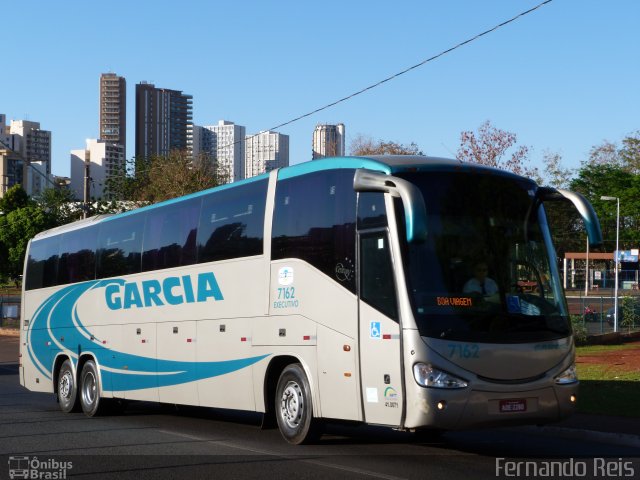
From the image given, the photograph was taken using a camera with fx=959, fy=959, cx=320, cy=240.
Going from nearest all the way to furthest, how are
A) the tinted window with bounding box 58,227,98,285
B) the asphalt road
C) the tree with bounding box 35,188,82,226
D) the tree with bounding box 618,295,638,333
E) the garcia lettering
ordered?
1. the asphalt road
2. the garcia lettering
3. the tinted window with bounding box 58,227,98,285
4. the tree with bounding box 618,295,638,333
5. the tree with bounding box 35,188,82,226

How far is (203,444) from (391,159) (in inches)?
184

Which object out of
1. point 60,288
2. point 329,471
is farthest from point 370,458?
point 60,288

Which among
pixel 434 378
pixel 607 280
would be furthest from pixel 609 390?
pixel 607 280

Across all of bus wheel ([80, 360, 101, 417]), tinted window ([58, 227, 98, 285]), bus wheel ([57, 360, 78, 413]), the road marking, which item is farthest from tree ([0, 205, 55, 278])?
the road marking

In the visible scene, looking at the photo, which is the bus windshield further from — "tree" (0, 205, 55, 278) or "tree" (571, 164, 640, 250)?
"tree" (571, 164, 640, 250)

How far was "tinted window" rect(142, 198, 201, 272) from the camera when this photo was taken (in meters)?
15.6

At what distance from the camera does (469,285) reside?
10852 millimetres

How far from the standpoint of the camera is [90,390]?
1856 cm

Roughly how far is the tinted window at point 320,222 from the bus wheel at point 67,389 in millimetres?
7600

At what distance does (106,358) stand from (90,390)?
91cm

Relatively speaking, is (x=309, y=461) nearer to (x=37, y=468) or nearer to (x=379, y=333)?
(x=379, y=333)

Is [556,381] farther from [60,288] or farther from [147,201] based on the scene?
[147,201]

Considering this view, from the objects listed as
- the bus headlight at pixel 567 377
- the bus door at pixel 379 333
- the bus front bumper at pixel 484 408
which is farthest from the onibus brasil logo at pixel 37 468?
the bus headlight at pixel 567 377

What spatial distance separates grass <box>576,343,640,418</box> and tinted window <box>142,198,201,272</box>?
22.9ft
